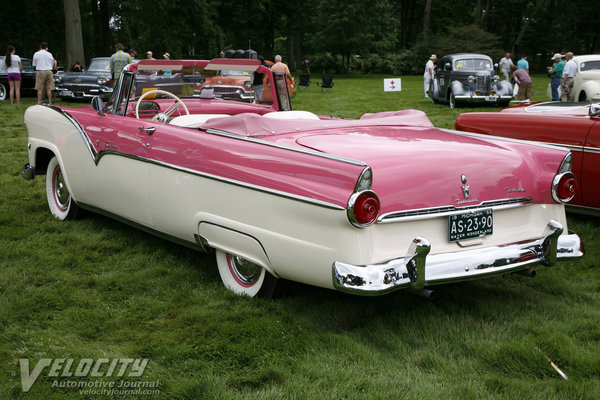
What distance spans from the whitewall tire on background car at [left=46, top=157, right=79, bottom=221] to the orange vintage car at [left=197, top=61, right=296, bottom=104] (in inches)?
59.0

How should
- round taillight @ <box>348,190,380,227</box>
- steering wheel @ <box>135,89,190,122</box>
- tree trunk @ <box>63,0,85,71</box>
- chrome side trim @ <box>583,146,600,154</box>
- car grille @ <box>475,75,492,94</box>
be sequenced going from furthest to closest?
tree trunk @ <box>63,0,85,71</box>, car grille @ <box>475,75,492,94</box>, chrome side trim @ <box>583,146,600,154</box>, steering wheel @ <box>135,89,190,122</box>, round taillight @ <box>348,190,380,227</box>

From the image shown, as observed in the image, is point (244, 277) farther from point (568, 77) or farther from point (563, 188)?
point (568, 77)

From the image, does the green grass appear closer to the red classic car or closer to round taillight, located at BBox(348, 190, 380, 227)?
the red classic car

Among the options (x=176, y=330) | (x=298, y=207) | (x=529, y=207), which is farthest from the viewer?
(x=529, y=207)

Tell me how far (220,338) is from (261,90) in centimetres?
297

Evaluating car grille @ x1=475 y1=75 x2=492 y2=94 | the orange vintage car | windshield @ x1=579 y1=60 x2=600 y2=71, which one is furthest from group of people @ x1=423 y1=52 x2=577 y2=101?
the orange vintage car

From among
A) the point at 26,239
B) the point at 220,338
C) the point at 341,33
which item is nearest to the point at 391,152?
the point at 220,338

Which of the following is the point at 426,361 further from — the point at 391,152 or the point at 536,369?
the point at 391,152

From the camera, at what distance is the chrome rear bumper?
294cm

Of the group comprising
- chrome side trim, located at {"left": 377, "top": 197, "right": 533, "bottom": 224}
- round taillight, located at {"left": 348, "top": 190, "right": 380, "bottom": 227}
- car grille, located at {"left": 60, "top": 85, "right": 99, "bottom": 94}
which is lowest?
chrome side trim, located at {"left": 377, "top": 197, "right": 533, "bottom": 224}

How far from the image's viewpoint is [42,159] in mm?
5844

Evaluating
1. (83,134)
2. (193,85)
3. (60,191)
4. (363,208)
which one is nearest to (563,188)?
(363,208)

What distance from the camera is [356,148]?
137 inches

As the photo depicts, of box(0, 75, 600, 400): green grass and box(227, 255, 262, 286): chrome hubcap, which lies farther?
box(227, 255, 262, 286): chrome hubcap
